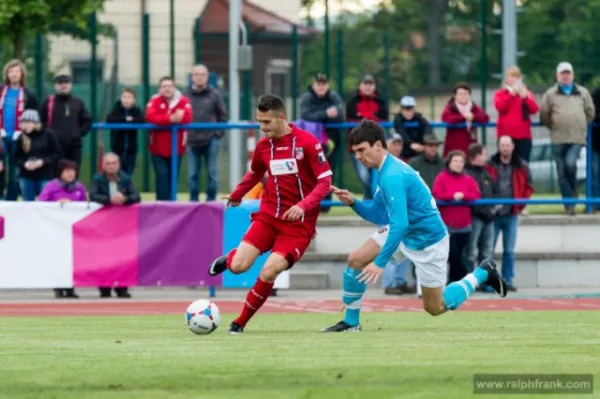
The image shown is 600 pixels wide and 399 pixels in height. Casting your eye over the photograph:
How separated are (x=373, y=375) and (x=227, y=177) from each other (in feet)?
55.8

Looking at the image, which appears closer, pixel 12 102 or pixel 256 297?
pixel 256 297

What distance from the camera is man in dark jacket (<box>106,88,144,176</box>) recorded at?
68.0 feet

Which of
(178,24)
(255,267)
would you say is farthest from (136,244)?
(178,24)

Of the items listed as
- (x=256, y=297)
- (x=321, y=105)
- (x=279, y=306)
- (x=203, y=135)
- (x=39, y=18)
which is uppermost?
(x=39, y=18)

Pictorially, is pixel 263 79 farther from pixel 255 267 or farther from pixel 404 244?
pixel 404 244

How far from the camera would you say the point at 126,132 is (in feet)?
68.3

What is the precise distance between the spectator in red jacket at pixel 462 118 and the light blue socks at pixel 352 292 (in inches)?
330

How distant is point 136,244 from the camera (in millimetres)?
19422

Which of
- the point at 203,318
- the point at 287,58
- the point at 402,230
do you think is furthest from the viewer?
the point at 287,58

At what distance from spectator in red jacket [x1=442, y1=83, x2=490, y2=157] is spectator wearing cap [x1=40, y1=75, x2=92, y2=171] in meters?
4.79

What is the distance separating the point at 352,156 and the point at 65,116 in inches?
161

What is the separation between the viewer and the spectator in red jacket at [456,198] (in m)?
19.5

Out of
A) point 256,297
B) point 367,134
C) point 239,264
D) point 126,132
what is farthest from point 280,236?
point 126,132

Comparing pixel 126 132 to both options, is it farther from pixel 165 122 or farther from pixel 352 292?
pixel 352 292
